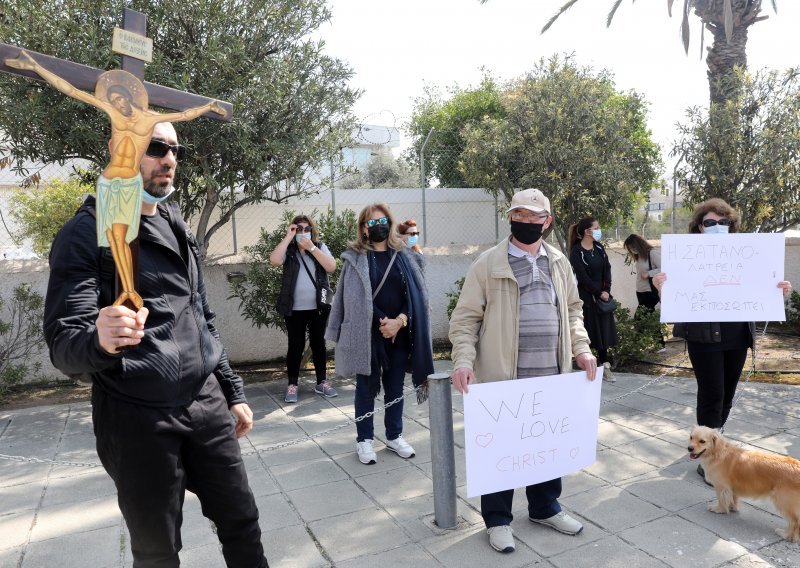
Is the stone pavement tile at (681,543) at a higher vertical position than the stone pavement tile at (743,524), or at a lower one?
lower

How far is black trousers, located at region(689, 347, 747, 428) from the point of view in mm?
3941

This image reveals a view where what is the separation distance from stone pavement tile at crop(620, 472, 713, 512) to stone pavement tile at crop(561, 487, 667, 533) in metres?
0.08

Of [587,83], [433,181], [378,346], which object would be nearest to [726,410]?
[378,346]

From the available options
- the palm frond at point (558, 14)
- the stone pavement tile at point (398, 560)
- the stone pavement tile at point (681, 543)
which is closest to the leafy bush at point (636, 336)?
the stone pavement tile at point (681, 543)

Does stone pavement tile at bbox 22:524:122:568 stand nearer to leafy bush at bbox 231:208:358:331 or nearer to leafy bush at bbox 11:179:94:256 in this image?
leafy bush at bbox 231:208:358:331

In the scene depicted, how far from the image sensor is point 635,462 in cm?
434

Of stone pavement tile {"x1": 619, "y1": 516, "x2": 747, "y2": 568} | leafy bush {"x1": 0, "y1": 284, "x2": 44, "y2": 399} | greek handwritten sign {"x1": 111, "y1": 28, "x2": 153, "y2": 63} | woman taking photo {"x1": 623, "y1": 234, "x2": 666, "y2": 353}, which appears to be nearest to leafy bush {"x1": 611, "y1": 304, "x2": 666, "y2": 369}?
woman taking photo {"x1": 623, "y1": 234, "x2": 666, "y2": 353}

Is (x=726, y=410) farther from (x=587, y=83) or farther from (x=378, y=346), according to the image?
(x=587, y=83)

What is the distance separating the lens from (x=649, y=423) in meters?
5.20

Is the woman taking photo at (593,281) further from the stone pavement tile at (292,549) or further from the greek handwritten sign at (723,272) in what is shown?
the stone pavement tile at (292,549)

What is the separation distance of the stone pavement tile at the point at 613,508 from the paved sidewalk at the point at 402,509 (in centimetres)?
1

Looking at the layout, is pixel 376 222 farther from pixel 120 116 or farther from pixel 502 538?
pixel 120 116

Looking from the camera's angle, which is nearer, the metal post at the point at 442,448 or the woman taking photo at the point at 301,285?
the metal post at the point at 442,448

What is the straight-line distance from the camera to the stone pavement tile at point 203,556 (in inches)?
122
